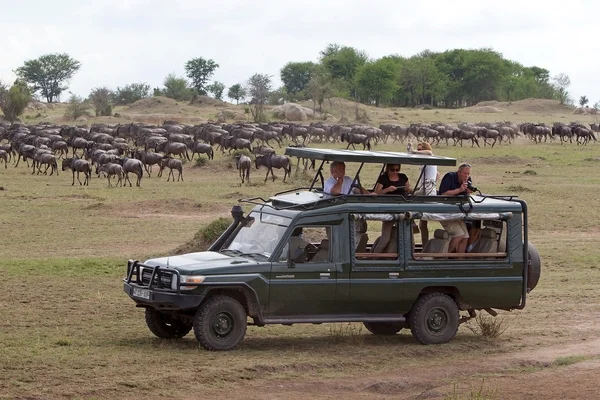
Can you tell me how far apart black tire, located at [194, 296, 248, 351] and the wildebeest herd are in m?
25.8

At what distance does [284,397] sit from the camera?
34.9 feet

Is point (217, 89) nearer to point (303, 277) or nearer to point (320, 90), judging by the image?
point (320, 90)

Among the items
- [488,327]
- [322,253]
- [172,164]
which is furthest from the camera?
[172,164]

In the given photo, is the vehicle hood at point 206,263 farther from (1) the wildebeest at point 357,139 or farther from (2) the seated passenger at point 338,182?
(1) the wildebeest at point 357,139

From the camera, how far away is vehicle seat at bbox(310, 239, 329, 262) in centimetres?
1266

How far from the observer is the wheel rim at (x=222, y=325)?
12.1m

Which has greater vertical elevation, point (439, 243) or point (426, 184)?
point (426, 184)

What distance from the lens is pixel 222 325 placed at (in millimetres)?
12203

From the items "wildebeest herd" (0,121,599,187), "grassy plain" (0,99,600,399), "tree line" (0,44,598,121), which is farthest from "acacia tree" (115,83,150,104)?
"grassy plain" (0,99,600,399)

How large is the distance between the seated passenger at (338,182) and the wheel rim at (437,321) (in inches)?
65.3

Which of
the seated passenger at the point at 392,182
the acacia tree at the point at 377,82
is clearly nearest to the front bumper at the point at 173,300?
the seated passenger at the point at 392,182

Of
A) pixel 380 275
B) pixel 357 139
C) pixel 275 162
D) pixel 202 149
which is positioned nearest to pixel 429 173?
pixel 380 275

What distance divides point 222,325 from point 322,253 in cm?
145

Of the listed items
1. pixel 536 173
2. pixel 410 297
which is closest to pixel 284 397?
pixel 410 297
